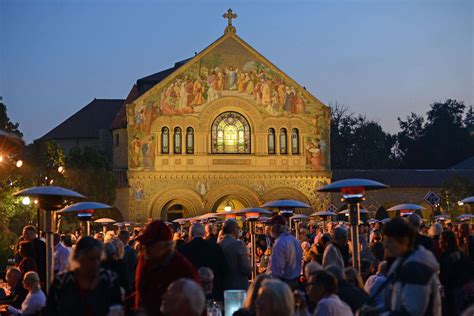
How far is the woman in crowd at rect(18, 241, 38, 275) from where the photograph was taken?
569 inches

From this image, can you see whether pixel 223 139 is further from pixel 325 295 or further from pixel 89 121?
pixel 325 295

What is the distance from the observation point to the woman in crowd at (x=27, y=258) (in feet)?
47.4

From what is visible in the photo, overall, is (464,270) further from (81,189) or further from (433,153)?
(433,153)

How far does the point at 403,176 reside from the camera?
56.3m

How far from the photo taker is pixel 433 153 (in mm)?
81500

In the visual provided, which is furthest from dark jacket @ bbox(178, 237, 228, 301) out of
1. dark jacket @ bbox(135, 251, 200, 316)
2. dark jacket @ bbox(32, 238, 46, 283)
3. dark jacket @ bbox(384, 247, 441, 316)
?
dark jacket @ bbox(384, 247, 441, 316)

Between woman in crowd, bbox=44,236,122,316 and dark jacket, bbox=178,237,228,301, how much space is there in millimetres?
5165

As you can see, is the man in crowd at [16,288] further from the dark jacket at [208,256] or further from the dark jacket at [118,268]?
the dark jacket at [208,256]

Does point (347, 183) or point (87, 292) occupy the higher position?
point (347, 183)

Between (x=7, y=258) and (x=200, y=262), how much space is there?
740 inches

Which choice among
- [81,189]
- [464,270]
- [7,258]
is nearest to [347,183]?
[464,270]

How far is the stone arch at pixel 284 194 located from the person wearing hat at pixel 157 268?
4336 cm

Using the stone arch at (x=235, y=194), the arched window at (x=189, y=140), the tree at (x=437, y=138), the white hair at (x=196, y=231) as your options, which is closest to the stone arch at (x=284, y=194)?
the stone arch at (x=235, y=194)

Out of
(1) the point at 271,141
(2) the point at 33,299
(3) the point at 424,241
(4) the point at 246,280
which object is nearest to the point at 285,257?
(4) the point at 246,280
